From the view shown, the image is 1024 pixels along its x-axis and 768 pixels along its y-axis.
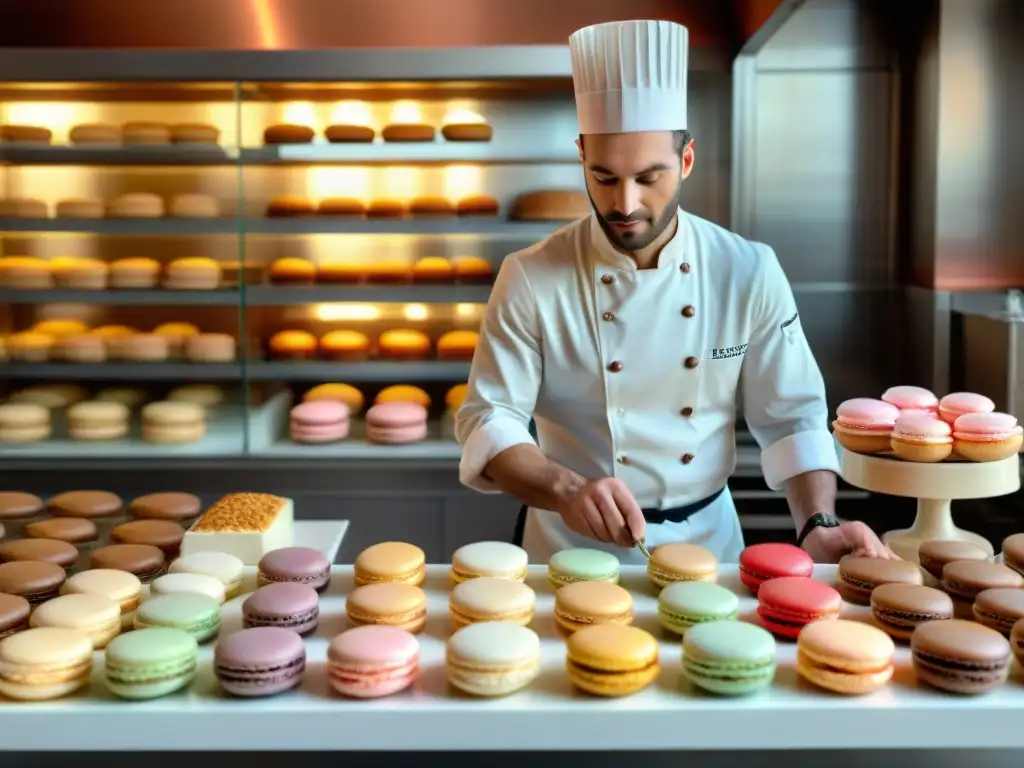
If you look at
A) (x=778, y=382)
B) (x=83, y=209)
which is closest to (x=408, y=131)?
(x=83, y=209)

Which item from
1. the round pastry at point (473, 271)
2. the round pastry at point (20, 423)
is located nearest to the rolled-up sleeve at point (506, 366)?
the round pastry at point (473, 271)

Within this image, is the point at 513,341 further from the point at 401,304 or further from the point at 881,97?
the point at 881,97

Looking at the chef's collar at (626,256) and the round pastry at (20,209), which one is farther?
the round pastry at (20,209)

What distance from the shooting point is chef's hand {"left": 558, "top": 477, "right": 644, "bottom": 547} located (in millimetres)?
1504

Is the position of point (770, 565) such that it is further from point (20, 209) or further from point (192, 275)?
point (20, 209)

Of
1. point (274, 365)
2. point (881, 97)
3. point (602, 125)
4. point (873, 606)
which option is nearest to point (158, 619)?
point (873, 606)

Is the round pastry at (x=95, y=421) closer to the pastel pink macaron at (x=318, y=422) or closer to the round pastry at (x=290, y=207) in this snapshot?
the pastel pink macaron at (x=318, y=422)

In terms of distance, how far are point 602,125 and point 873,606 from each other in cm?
97

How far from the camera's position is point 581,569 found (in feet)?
4.69

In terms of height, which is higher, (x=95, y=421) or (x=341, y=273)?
(x=341, y=273)

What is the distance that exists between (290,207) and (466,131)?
74 centimetres

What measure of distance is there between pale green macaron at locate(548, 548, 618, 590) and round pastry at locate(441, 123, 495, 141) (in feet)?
8.61

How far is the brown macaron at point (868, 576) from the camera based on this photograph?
54.4 inches

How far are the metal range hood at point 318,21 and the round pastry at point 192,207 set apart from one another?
2.31 feet
